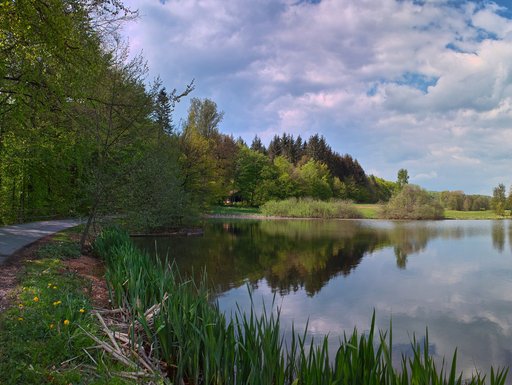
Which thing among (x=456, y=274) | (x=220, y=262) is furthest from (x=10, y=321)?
(x=456, y=274)

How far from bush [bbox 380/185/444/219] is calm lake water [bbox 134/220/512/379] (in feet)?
94.1

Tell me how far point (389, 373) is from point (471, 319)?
637cm

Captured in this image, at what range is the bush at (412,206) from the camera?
48281mm

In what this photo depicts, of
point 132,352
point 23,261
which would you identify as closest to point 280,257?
point 23,261

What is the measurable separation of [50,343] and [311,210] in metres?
44.0

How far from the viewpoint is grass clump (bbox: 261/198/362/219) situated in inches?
1866

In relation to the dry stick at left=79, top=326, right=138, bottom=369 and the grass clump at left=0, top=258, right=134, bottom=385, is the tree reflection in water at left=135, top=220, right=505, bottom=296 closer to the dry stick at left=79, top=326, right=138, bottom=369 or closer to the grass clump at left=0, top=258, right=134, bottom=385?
the grass clump at left=0, top=258, right=134, bottom=385

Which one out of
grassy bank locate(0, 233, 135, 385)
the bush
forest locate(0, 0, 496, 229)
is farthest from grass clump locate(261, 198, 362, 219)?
grassy bank locate(0, 233, 135, 385)

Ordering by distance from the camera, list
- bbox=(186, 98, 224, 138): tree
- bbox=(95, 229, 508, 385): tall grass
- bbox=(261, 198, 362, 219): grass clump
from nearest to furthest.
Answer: bbox=(95, 229, 508, 385): tall grass, bbox=(186, 98, 224, 138): tree, bbox=(261, 198, 362, 219): grass clump

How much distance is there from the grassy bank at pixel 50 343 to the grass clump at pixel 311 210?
42103mm

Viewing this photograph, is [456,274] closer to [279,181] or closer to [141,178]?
[141,178]

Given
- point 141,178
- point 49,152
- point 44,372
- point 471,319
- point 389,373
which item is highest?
point 49,152

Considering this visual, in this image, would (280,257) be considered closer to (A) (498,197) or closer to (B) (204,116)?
(B) (204,116)

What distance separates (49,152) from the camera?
17953 mm
